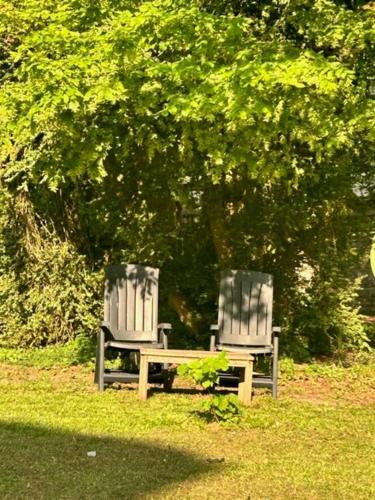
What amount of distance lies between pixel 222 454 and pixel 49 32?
3.73 metres

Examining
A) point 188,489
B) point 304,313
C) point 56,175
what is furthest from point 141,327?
point 188,489

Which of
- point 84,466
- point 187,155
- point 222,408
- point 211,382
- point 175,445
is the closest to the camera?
point 84,466

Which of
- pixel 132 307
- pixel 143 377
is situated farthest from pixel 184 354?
pixel 132 307

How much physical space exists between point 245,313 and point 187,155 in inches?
66.5

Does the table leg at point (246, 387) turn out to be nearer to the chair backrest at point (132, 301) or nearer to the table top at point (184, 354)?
the table top at point (184, 354)

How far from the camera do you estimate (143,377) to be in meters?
6.66

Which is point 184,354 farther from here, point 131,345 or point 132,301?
point 132,301

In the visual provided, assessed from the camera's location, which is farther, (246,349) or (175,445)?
(246,349)

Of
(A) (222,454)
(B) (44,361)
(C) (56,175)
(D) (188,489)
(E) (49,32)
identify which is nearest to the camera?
(D) (188,489)

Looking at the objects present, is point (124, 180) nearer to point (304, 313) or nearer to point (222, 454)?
point (304, 313)

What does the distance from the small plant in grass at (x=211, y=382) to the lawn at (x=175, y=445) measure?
0.46ft

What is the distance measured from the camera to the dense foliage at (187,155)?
602cm

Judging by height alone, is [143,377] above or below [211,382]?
below

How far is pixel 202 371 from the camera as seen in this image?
582 centimetres
